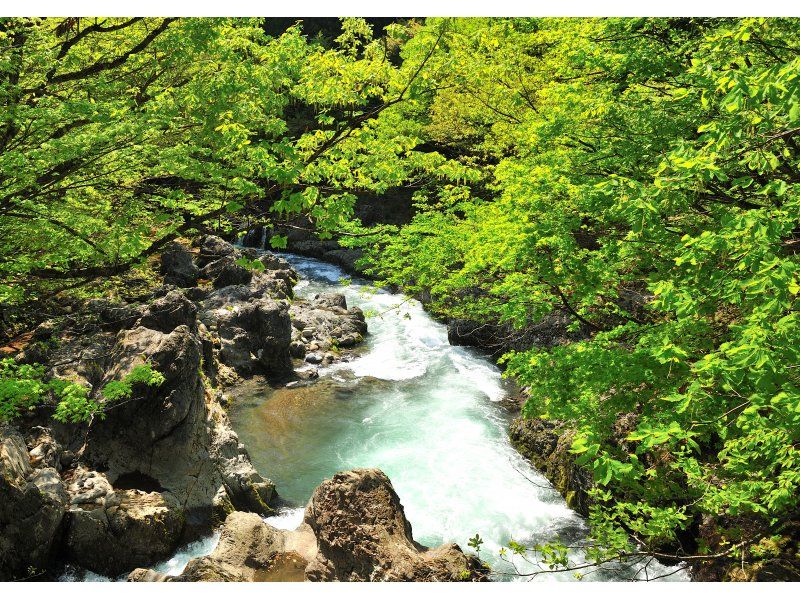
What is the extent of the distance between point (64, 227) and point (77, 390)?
7.51 ft

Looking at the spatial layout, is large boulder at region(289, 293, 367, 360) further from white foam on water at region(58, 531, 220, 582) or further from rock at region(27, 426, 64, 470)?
rock at region(27, 426, 64, 470)

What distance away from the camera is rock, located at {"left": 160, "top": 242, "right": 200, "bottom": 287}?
2052 cm

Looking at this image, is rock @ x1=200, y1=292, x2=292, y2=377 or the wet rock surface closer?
the wet rock surface

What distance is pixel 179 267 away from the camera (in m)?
21.0

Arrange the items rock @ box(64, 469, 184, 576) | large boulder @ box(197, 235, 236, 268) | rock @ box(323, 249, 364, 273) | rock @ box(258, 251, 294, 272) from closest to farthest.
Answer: rock @ box(64, 469, 184, 576)
large boulder @ box(197, 235, 236, 268)
rock @ box(258, 251, 294, 272)
rock @ box(323, 249, 364, 273)

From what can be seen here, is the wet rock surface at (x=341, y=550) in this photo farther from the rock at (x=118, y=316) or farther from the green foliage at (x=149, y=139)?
the rock at (x=118, y=316)

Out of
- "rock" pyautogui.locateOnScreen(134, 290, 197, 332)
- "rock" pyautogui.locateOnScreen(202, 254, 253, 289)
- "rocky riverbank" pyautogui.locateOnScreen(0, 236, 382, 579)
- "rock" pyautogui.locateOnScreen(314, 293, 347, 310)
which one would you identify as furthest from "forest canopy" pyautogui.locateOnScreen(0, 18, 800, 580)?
"rock" pyautogui.locateOnScreen(314, 293, 347, 310)

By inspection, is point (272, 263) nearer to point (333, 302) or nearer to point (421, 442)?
point (333, 302)

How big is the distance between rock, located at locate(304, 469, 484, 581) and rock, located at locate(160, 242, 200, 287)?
1412 centimetres

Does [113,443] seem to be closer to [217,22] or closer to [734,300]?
[217,22]

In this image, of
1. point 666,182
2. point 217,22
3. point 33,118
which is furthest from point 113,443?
point 666,182

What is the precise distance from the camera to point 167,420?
1080 centimetres

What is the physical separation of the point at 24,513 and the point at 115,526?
134 centimetres

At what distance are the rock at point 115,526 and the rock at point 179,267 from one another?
11.8 m
